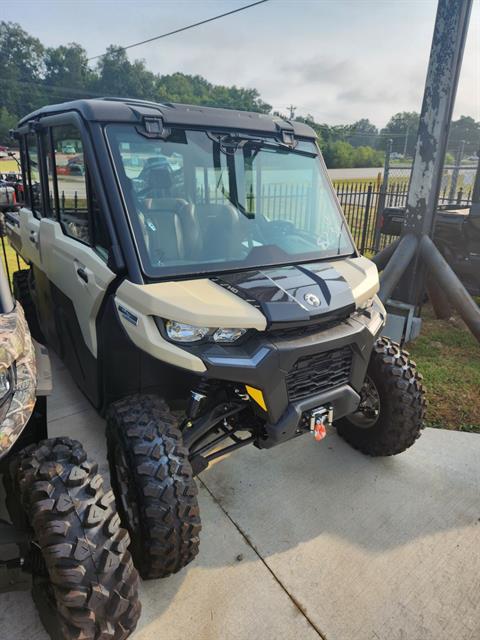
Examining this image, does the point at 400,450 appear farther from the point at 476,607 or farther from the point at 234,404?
the point at 234,404

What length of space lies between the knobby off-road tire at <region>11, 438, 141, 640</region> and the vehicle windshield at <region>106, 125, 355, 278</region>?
3.52 ft

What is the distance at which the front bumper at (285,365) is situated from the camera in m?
2.31

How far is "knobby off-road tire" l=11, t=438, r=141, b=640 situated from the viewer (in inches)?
70.2

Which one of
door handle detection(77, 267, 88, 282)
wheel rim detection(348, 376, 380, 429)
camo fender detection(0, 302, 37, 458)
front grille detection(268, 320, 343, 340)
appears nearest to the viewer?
camo fender detection(0, 302, 37, 458)

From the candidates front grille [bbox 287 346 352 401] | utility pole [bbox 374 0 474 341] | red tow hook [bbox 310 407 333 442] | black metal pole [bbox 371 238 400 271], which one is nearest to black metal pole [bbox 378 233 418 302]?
utility pole [bbox 374 0 474 341]

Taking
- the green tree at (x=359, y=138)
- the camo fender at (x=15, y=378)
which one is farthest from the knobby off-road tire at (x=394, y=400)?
the green tree at (x=359, y=138)

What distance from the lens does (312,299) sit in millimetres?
2471

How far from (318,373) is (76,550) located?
4.74 ft

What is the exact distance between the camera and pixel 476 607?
2414 mm

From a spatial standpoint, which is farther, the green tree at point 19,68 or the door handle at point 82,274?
the green tree at point 19,68

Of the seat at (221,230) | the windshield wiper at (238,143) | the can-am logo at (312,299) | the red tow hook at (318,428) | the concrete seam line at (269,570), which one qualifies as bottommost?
the concrete seam line at (269,570)

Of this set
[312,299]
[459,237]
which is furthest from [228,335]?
[459,237]

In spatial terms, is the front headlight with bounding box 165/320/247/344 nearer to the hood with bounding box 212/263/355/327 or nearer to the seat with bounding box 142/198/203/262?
the hood with bounding box 212/263/355/327

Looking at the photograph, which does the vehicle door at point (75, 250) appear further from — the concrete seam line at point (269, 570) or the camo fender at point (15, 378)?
the concrete seam line at point (269, 570)
